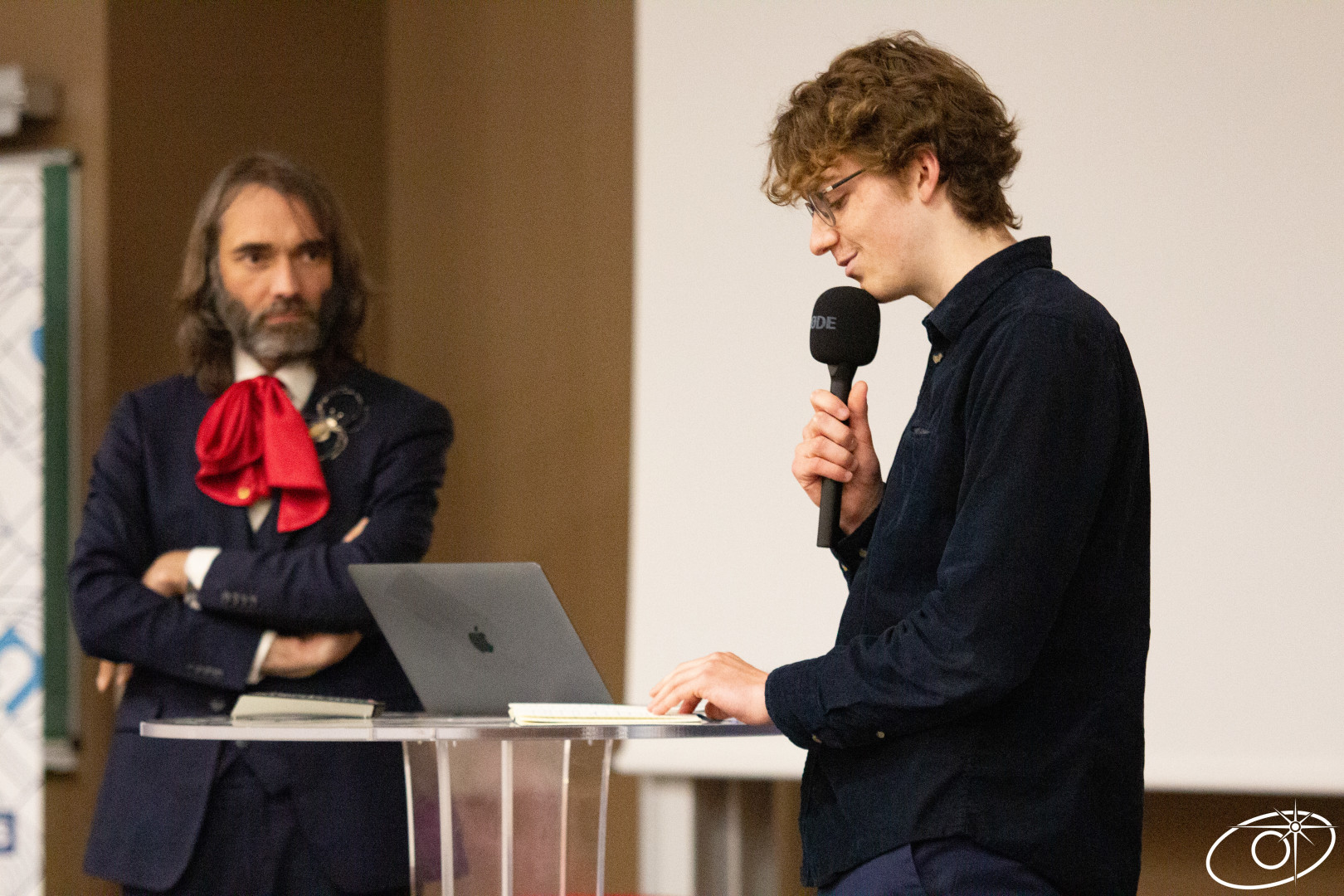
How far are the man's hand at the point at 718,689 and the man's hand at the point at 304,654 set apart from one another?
1.09 metres

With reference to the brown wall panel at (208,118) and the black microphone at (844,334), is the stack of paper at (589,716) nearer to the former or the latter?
the black microphone at (844,334)

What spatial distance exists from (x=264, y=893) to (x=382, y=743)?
1.06 feet

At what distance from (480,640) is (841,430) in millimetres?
553

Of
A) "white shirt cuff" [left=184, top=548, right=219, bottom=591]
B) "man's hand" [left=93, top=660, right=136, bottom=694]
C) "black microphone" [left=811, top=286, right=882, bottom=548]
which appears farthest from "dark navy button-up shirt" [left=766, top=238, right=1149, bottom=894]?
"man's hand" [left=93, top=660, right=136, bottom=694]

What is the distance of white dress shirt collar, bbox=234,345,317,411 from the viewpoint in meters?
2.86

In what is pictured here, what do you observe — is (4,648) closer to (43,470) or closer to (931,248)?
(43,470)

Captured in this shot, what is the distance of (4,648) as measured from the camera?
352 centimetres

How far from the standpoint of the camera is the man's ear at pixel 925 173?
1588 millimetres

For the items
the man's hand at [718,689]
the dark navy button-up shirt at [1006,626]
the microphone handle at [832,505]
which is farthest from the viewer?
the microphone handle at [832,505]

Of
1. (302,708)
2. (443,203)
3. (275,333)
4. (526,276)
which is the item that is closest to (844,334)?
(302,708)

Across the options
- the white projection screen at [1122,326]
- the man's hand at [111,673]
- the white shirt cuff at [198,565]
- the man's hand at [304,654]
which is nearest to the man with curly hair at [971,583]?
the man's hand at [304,654]

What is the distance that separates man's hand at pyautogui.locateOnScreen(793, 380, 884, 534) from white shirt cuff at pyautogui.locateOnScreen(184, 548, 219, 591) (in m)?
1.25

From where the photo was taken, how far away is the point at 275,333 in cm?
283

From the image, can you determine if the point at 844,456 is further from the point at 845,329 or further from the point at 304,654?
the point at 304,654
